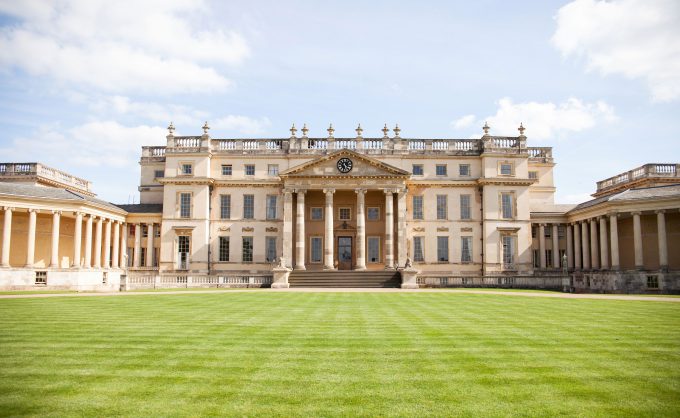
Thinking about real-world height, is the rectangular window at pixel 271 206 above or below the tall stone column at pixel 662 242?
above

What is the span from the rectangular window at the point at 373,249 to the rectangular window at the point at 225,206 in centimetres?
1444

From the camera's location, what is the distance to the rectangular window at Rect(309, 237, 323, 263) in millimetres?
51625

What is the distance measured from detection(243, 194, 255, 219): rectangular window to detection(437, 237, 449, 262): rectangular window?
1890 cm

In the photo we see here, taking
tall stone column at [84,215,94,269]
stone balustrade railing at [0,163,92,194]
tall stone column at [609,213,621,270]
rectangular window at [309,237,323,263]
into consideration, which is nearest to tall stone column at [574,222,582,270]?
tall stone column at [609,213,621,270]

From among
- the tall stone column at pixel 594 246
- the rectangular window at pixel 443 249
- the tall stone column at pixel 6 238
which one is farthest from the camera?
the rectangular window at pixel 443 249

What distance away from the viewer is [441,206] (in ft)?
172

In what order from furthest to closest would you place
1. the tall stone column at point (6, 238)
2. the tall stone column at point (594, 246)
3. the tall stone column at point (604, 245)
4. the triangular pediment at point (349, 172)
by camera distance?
1. the triangular pediment at point (349, 172)
2. the tall stone column at point (594, 246)
3. the tall stone column at point (604, 245)
4. the tall stone column at point (6, 238)

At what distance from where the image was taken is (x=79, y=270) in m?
42.9

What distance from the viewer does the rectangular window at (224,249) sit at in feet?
170

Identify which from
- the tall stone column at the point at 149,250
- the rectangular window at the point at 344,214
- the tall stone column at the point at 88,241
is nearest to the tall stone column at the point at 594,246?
the rectangular window at the point at 344,214

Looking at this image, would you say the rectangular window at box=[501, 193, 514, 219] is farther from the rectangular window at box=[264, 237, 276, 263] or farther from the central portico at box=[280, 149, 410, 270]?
the rectangular window at box=[264, 237, 276, 263]

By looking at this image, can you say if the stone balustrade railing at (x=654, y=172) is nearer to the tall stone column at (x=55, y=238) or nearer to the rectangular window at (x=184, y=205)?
the rectangular window at (x=184, y=205)

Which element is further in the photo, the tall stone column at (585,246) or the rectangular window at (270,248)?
the rectangular window at (270,248)

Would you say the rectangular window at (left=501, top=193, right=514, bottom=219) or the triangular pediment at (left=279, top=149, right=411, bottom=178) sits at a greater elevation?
the triangular pediment at (left=279, top=149, right=411, bottom=178)
